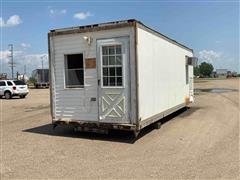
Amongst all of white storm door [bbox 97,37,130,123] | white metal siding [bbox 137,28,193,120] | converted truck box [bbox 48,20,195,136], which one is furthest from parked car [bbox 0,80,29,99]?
white storm door [bbox 97,37,130,123]

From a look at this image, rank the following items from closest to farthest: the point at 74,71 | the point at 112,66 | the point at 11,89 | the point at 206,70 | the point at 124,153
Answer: the point at 124,153 < the point at 112,66 < the point at 74,71 < the point at 11,89 < the point at 206,70

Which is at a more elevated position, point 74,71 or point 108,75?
point 74,71

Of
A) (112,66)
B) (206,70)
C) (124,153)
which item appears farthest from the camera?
(206,70)

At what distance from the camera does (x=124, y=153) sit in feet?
21.3

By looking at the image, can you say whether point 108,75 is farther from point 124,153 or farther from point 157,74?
point 124,153

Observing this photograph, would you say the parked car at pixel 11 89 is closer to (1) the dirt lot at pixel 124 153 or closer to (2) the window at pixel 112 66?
(1) the dirt lot at pixel 124 153

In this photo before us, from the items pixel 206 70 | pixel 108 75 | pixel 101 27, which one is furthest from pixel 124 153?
pixel 206 70

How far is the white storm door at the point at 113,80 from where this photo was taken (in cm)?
762

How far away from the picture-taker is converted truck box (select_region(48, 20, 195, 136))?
7523 mm

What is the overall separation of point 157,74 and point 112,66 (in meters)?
1.82

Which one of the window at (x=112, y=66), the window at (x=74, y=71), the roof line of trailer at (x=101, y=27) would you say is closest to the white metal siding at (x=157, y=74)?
the roof line of trailer at (x=101, y=27)

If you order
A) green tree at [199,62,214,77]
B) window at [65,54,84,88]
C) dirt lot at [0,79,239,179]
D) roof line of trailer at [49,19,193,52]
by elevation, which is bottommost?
dirt lot at [0,79,239,179]

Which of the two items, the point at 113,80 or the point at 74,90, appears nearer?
the point at 113,80

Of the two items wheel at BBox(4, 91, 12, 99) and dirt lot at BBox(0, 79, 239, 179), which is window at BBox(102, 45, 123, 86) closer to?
dirt lot at BBox(0, 79, 239, 179)
